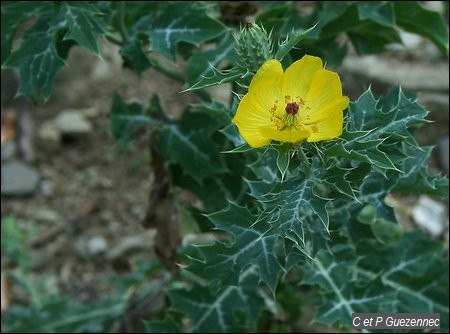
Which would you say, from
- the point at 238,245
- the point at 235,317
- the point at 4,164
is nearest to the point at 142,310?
the point at 235,317

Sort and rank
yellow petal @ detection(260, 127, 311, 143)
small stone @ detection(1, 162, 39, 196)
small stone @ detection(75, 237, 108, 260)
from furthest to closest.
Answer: small stone @ detection(1, 162, 39, 196)
small stone @ detection(75, 237, 108, 260)
yellow petal @ detection(260, 127, 311, 143)

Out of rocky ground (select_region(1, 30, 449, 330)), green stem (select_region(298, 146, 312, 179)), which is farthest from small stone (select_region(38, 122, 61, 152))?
green stem (select_region(298, 146, 312, 179))

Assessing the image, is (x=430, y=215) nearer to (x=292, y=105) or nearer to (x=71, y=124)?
(x=71, y=124)

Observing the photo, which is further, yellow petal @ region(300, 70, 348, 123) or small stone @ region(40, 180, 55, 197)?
small stone @ region(40, 180, 55, 197)

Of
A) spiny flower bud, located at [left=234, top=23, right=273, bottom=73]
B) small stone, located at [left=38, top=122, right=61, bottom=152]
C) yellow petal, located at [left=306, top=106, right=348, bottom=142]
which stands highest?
spiny flower bud, located at [left=234, top=23, right=273, bottom=73]

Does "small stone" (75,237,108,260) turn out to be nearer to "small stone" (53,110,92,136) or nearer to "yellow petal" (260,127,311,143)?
"small stone" (53,110,92,136)

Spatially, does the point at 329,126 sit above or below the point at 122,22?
above

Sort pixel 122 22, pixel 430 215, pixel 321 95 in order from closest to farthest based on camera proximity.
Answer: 1. pixel 321 95
2. pixel 122 22
3. pixel 430 215

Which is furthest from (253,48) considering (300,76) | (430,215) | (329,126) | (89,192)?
(89,192)
